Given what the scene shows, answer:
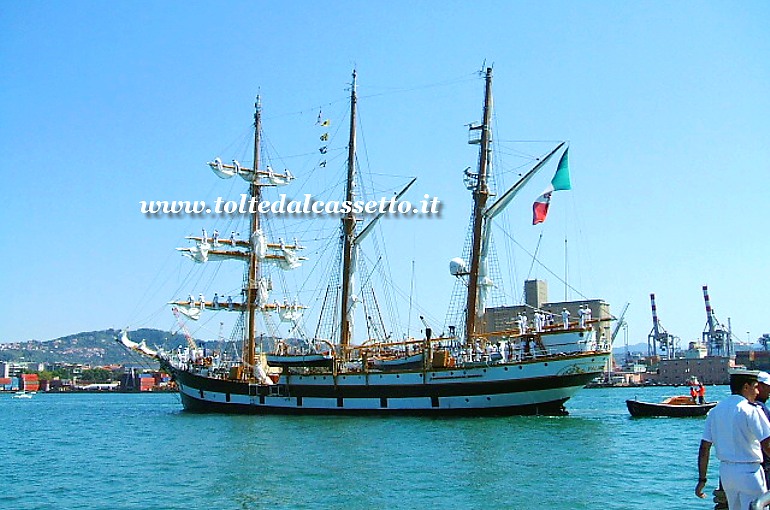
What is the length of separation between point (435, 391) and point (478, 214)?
41.6 ft

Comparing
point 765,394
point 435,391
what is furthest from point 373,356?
point 765,394

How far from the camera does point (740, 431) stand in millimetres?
9117

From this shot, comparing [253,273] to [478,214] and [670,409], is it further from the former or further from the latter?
[670,409]

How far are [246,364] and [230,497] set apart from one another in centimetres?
3590

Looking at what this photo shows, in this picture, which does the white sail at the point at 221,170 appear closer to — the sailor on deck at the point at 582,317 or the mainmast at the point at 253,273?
the mainmast at the point at 253,273

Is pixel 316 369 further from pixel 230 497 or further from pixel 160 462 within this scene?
pixel 230 497

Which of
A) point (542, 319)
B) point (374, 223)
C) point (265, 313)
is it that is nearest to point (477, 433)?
point (542, 319)

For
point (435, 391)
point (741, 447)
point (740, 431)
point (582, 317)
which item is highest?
point (582, 317)

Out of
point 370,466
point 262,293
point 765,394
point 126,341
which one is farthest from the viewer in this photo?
point 126,341

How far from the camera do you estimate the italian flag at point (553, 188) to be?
159 feet

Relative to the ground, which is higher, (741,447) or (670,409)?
(741,447)

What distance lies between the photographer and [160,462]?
3061cm

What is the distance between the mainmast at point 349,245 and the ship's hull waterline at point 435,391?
4.83 meters

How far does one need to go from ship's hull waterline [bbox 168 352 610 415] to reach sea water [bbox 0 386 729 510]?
2.03 metres
